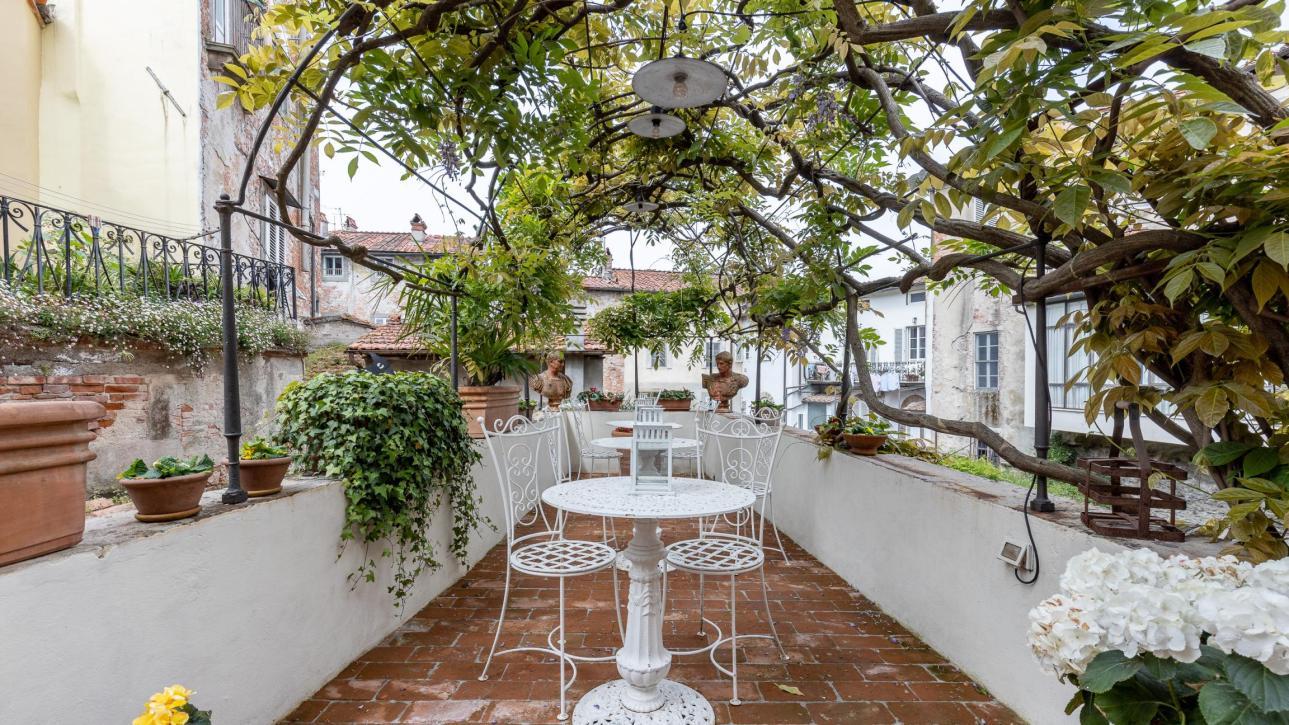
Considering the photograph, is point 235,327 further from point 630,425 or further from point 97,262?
point 97,262

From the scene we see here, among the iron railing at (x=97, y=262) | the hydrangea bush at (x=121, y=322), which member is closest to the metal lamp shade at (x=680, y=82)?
the iron railing at (x=97, y=262)

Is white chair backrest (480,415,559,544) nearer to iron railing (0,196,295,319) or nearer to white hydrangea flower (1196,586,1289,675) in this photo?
iron railing (0,196,295,319)

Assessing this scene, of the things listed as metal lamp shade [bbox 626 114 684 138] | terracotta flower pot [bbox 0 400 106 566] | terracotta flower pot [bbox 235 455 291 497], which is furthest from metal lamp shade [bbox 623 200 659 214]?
terracotta flower pot [bbox 0 400 106 566]

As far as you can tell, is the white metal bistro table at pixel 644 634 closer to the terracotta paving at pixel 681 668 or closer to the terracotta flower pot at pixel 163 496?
the terracotta paving at pixel 681 668

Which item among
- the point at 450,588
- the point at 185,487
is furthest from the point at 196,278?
the point at 185,487

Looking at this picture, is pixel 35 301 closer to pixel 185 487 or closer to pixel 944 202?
pixel 185 487

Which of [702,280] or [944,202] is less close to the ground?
[702,280]

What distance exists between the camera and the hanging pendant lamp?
2889 mm

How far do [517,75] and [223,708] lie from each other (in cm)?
223

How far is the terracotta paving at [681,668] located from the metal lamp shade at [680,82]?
2.46 m

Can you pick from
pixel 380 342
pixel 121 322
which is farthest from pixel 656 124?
pixel 380 342

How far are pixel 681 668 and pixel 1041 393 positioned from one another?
1.75 meters

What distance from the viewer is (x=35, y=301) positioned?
12.0 ft

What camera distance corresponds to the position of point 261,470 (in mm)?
1876
